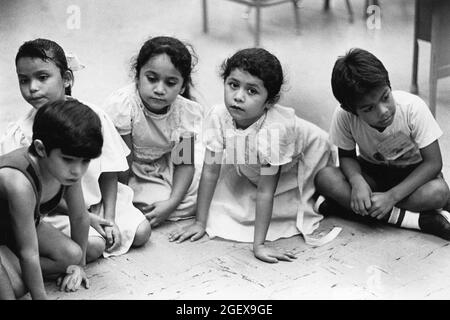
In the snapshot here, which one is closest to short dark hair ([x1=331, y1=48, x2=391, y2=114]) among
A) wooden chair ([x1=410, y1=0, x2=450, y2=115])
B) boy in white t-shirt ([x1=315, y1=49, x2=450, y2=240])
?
boy in white t-shirt ([x1=315, y1=49, x2=450, y2=240])

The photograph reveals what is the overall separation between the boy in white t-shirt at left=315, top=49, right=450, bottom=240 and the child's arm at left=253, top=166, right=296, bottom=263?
0.77 feet

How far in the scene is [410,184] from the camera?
2.04 metres

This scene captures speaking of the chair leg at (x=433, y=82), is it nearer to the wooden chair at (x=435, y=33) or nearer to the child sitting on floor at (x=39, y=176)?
the wooden chair at (x=435, y=33)

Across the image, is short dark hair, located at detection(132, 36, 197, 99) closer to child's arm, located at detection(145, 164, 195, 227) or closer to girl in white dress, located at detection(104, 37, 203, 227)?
girl in white dress, located at detection(104, 37, 203, 227)

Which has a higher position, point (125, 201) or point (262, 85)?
point (262, 85)

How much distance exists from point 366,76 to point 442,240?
1.70 ft

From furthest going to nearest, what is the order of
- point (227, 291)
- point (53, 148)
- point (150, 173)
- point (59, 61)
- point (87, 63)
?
point (87, 63) < point (150, 173) < point (59, 61) < point (227, 291) < point (53, 148)

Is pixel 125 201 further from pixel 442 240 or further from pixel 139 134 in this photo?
pixel 442 240

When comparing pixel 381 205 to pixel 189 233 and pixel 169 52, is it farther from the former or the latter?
pixel 169 52

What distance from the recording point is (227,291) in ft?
5.90

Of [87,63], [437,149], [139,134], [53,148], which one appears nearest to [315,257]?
[437,149]

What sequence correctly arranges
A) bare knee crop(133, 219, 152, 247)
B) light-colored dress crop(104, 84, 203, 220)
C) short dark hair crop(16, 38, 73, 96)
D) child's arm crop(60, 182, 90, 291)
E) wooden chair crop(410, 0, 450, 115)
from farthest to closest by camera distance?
wooden chair crop(410, 0, 450, 115) < light-colored dress crop(104, 84, 203, 220) < bare knee crop(133, 219, 152, 247) < short dark hair crop(16, 38, 73, 96) < child's arm crop(60, 182, 90, 291)

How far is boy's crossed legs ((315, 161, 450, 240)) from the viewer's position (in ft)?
6.72
